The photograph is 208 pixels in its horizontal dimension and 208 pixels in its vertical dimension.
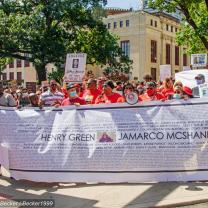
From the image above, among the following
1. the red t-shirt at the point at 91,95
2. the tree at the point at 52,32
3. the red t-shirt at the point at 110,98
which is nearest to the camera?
the red t-shirt at the point at 110,98

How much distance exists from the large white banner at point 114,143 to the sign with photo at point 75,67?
11.2ft

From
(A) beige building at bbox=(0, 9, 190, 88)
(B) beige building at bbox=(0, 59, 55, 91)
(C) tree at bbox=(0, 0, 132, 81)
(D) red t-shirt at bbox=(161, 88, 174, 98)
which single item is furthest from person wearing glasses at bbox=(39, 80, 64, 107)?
(B) beige building at bbox=(0, 59, 55, 91)

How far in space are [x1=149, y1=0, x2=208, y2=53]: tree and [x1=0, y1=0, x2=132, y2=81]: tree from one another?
797cm

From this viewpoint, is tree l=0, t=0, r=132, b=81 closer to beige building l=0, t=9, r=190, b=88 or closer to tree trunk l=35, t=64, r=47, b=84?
tree trunk l=35, t=64, r=47, b=84

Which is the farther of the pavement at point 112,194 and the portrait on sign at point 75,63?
the portrait on sign at point 75,63

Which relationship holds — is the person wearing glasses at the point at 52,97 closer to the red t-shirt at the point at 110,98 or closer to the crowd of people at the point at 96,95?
the crowd of people at the point at 96,95

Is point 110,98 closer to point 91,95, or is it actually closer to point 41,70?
point 91,95

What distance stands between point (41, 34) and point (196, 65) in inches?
708

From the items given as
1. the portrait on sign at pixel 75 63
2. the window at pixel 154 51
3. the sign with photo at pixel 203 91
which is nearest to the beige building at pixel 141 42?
the window at pixel 154 51

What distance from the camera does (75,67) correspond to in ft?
38.9

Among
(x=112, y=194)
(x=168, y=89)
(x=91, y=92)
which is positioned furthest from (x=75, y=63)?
(x=112, y=194)

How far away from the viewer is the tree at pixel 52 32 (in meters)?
33.6

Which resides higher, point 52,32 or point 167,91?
point 52,32

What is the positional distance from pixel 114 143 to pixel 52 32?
28.3 meters
